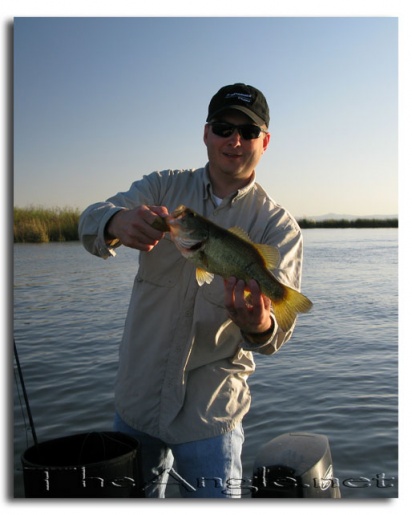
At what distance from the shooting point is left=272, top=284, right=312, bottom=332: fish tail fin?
2.61 metres

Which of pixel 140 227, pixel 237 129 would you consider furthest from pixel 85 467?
pixel 237 129

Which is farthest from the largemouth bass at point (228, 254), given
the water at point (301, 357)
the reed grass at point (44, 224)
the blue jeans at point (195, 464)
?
the water at point (301, 357)

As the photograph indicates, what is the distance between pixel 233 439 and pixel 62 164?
9.71ft

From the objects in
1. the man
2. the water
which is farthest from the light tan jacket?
the water

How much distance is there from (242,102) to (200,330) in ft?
4.14

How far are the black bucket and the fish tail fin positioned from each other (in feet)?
3.36

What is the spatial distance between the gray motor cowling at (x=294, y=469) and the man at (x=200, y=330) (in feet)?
0.66

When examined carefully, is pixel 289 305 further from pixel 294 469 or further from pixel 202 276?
pixel 294 469

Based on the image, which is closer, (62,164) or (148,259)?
Result: (148,259)

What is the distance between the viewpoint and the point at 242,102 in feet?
10.5

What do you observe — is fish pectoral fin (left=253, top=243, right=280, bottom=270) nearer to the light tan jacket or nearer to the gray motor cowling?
the light tan jacket
